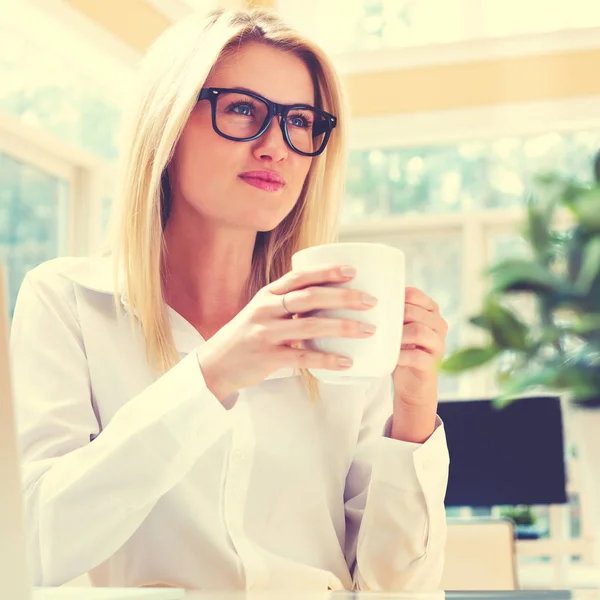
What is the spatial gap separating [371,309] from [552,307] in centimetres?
33

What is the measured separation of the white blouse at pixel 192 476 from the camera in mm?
894

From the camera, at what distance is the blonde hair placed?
1205 mm

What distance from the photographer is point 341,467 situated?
1214 millimetres

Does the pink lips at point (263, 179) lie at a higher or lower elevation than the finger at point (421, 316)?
higher

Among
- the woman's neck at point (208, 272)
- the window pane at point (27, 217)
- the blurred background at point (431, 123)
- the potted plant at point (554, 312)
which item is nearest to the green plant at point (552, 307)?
the potted plant at point (554, 312)

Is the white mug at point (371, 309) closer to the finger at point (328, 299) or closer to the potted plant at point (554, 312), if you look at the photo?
the finger at point (328, 299)

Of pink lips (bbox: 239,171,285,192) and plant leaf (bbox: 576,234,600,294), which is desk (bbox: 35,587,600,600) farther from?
pink lips (bbox: 239,171,285,192)

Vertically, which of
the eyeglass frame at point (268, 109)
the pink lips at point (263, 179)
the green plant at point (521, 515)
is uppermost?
the eyeglass frame at point (268, 109)

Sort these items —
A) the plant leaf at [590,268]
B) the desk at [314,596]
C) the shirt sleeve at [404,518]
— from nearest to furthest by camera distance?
the plant leaf at [590,268] → the desk at [314,596] → the shirt sleeve at [404,518]

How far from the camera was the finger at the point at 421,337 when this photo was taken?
918mm

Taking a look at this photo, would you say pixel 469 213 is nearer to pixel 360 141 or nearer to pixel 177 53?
pixel 360 141

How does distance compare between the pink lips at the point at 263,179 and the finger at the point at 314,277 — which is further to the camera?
the pink lips at the point at 263,179

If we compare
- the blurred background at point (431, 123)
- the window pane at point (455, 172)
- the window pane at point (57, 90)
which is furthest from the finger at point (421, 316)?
the window pane at point (455, 172)

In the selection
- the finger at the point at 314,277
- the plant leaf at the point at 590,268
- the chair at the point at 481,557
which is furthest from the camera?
the chair at the point at 481,557
